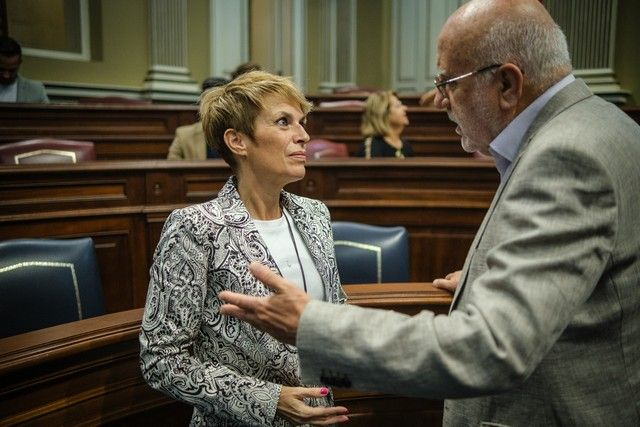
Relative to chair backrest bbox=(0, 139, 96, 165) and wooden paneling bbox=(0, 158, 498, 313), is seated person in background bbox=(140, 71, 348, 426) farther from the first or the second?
chair backrest bbox=(0, 139, 96, 165)

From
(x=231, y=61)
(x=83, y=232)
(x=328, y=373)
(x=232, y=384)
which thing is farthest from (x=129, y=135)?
(x=328, y=373)

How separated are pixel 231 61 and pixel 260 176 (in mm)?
6056

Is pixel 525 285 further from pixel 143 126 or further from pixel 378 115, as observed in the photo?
pixel 143 126

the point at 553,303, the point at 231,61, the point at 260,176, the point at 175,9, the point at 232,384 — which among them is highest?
the point at 175,9

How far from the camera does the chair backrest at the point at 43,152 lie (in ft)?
10.8

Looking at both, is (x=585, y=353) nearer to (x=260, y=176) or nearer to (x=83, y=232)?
(x=260, y=176)

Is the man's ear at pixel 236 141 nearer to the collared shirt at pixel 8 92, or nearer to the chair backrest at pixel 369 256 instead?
the chair backrest at pixel 369 256

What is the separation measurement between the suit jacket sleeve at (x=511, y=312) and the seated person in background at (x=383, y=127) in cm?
326

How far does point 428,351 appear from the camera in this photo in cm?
81

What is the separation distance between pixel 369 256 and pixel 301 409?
915mm

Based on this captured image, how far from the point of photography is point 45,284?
1.73 meters

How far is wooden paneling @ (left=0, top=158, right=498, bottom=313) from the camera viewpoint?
8.82 feet

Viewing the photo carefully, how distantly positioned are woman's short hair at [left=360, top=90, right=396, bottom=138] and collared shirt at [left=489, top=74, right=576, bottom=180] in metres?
3.13

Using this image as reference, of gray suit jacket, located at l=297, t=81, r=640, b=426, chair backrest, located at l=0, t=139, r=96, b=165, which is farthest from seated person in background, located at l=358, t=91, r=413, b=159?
gray suit jacket, located at l=297, t=81, r=640, b=426
